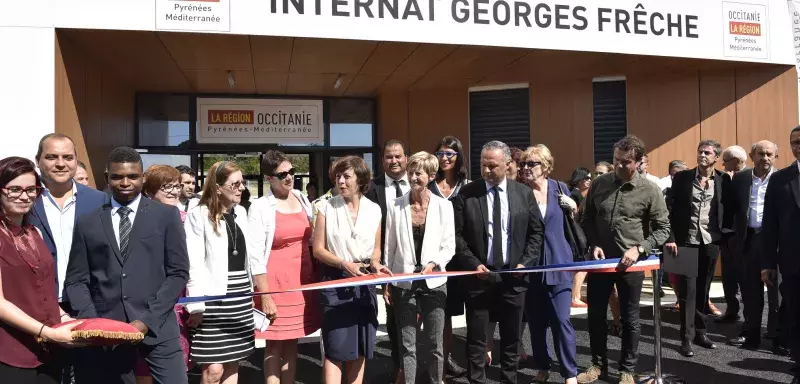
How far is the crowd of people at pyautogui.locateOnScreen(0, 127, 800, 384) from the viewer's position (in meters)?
2.92

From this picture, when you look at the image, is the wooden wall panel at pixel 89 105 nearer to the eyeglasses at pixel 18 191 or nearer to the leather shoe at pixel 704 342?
the eyeglasses at pixel 18 191

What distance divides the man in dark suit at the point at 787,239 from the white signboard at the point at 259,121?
934 cm

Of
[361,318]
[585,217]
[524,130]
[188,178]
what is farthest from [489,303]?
[524,130]

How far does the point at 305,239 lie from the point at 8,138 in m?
4.70

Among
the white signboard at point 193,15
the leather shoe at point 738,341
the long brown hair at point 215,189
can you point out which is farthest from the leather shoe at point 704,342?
the white signboard at point 193,15

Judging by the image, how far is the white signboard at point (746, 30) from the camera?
9.42 m

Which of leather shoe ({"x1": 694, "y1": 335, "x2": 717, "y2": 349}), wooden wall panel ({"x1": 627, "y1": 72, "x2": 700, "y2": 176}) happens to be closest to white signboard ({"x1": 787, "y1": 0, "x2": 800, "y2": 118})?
wooden wall panel ({"x1": 627, "y1": 72, "x2": 700, "y2": 176})

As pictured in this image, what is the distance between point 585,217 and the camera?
5180 millimetres

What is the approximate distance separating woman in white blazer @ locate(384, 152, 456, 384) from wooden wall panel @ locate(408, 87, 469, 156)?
769 cm

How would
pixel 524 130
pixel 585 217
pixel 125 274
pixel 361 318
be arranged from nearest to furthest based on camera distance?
pixel 125 274, pixel 361 318, pixel 585 217, pixel 524 130

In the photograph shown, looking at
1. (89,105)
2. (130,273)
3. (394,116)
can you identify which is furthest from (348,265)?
(394,116)

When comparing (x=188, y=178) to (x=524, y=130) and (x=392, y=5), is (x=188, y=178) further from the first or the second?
(x=524, y=130)

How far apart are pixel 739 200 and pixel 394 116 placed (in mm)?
7282

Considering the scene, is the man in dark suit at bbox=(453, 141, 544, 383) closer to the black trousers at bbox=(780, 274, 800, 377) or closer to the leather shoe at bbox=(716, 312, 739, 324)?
the black trousers at bbox=(780, 274, 800, 377)
